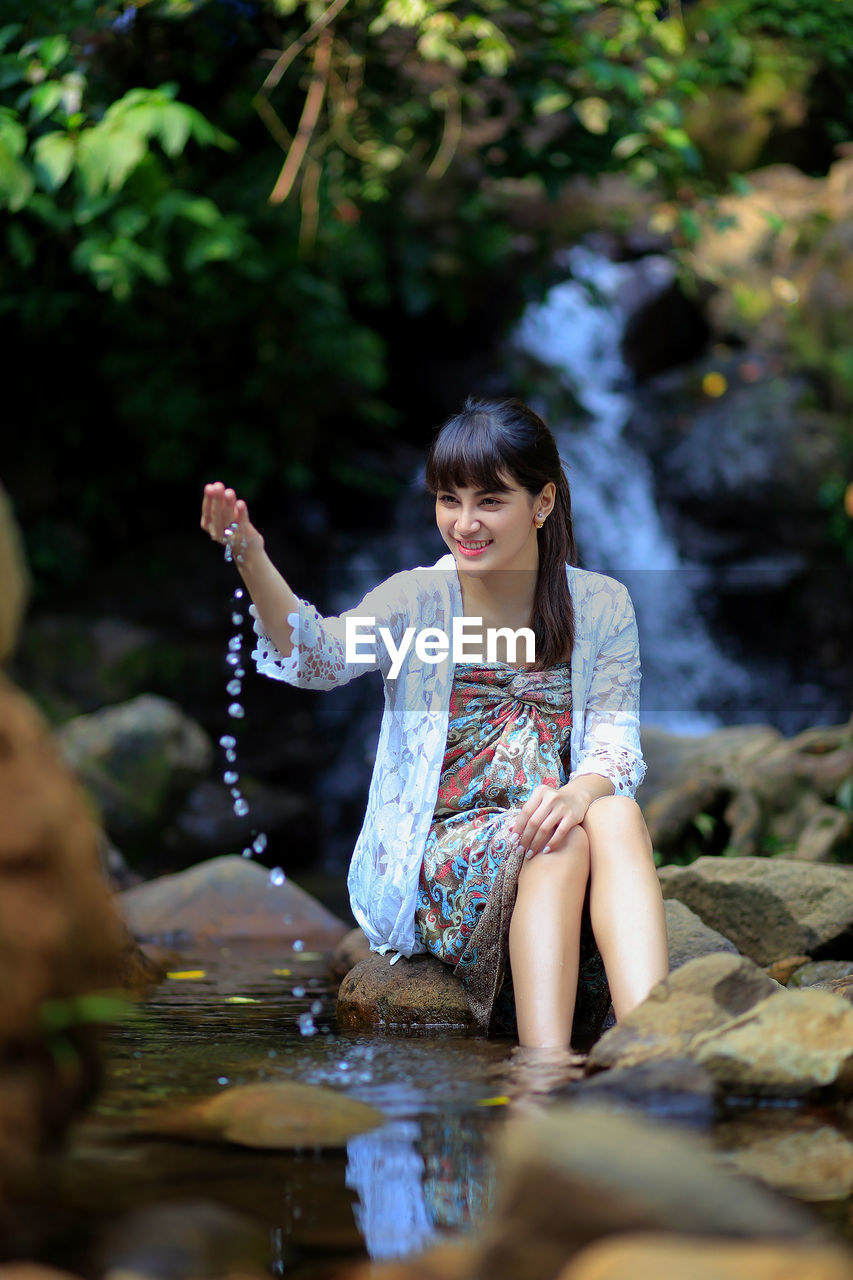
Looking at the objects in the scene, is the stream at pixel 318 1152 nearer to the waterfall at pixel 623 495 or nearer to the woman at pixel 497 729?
the woman at pixel 497 729

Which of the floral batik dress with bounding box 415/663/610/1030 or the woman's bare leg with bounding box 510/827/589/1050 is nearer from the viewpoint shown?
the woman's bare leg with bounding box 510/827/589/1050

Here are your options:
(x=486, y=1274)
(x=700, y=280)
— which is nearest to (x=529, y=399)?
(x=700, y=280)

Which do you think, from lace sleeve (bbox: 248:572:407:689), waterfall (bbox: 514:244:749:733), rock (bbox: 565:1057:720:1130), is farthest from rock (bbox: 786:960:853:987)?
waterfall (bbox: 514:244:749:733)

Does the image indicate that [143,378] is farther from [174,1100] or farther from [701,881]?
[174,1100]

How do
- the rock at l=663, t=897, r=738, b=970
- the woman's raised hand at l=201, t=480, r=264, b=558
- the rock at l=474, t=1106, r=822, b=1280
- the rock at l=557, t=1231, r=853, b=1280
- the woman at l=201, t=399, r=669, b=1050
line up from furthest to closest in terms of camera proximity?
1. the rock at l=663, t=897, r=738, b=970
2. the woman at l=201, t=399, r=669, b=1050
3. the woman's raised hand at l=201, t=480, r=264, b=558
4. the rock at l=474, t=1106, r=822, b=1280
5. the rock at l=557, t=1231, r=853, b=1280

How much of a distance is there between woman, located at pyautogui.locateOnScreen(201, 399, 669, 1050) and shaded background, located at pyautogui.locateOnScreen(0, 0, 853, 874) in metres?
3.45

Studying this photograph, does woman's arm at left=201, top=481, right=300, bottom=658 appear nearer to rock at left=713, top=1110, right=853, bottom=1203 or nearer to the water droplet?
the water droplet

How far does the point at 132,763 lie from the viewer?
693 centimetres

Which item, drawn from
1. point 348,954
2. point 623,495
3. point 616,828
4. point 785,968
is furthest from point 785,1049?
point 623,495

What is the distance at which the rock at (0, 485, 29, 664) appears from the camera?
1505mm

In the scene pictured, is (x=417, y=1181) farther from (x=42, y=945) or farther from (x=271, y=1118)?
(x=42, y=945)

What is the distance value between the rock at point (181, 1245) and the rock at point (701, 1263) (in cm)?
41

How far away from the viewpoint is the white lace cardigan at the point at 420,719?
9.57 feet

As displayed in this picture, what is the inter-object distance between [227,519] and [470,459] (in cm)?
63
